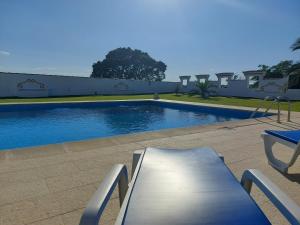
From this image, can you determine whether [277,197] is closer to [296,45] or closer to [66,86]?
[296,45]

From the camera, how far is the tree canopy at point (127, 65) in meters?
41.0

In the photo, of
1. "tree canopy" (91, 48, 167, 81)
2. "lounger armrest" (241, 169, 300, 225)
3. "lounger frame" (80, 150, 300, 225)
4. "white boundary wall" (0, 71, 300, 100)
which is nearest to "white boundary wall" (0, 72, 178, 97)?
"white boundary wall" (0, 71, 300, 100)

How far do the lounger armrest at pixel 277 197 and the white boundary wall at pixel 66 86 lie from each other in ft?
79.5

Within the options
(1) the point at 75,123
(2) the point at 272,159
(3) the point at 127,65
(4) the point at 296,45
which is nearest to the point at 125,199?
(2) the point at 272,159

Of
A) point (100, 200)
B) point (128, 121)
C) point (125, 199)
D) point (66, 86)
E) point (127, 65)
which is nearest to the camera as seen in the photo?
point (100, 200)

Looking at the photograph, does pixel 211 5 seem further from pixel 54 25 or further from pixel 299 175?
pixel 54 25

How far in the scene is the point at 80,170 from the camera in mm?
3549

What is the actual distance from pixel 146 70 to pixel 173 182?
4287cm

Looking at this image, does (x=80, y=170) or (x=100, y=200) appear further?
(x=80, y=170)

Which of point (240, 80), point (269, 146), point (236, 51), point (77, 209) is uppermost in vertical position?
point (236, 51)

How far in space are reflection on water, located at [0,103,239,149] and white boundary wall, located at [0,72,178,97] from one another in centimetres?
980

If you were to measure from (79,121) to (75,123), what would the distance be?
45cm

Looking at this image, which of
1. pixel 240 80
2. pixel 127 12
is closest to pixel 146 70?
pixel 240 80

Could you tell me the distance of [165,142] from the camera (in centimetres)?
530
